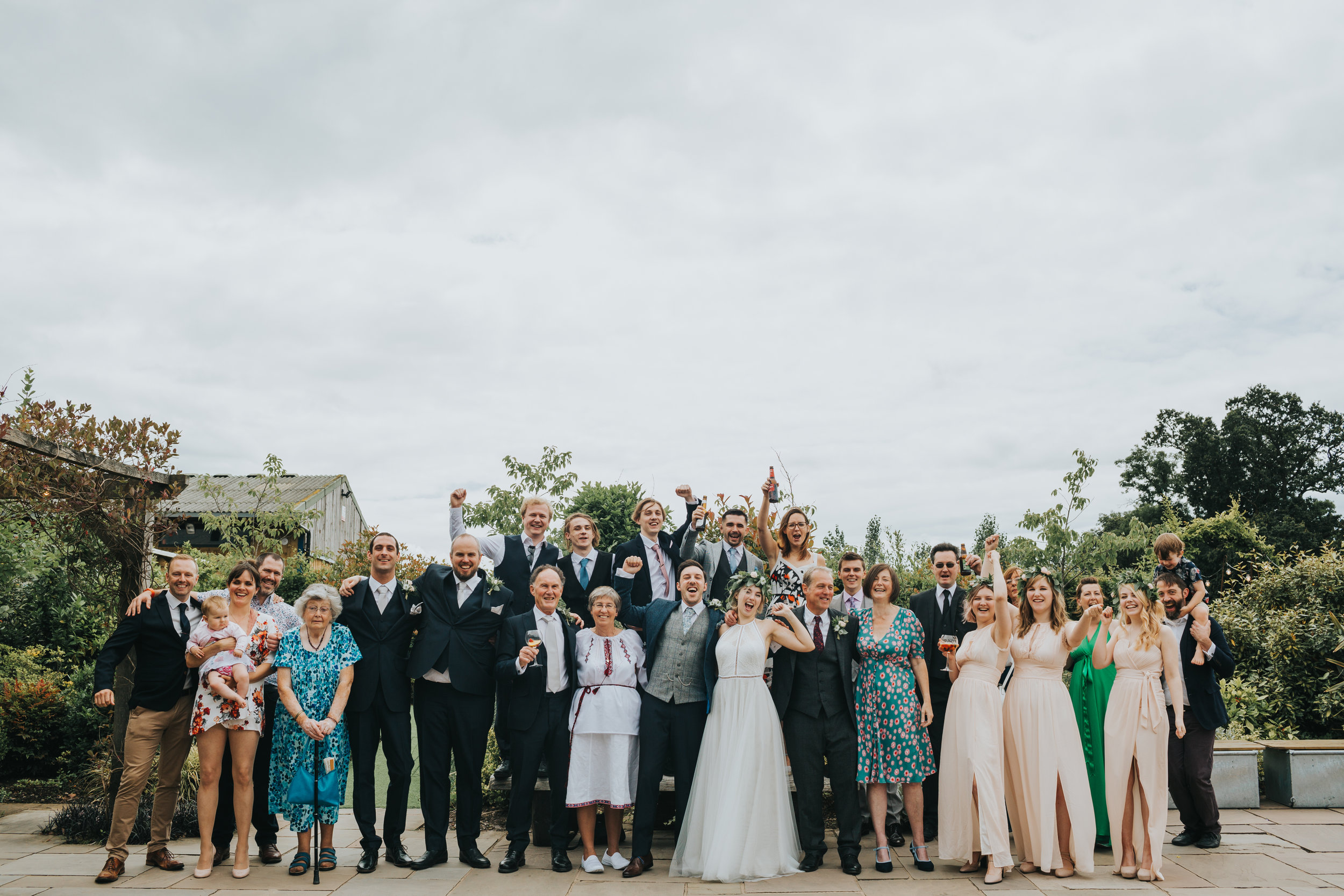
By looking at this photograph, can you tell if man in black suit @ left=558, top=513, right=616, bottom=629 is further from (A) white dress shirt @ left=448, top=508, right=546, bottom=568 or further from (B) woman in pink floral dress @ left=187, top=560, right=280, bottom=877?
(B) woman in pink floral dress @ left=187, top=560, right=280, bottom=877

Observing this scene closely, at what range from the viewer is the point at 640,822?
523 centimetres

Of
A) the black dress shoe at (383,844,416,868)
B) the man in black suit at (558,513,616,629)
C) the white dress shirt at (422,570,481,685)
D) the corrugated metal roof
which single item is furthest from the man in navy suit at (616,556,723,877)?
the corrugated metal roof

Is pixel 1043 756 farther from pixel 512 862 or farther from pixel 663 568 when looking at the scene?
pixel 512 862

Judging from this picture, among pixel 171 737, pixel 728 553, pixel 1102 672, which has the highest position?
pixel 728 553

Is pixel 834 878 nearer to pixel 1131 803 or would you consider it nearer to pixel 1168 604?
pixel 1131 803

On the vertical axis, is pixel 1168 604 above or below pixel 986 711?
above

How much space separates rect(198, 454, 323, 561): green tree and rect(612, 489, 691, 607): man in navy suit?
6.28 meters

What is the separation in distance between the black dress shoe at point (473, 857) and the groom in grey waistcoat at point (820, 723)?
2037 millimetres

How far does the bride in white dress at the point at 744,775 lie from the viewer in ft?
16.4

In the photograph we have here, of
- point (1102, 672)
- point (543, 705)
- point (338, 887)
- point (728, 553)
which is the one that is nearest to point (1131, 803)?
point (1102, 672)

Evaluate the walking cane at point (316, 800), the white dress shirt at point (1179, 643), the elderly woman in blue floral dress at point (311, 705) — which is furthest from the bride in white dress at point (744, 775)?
the white dress shirt at point (1179, 643)

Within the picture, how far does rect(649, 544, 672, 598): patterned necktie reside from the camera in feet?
20.6

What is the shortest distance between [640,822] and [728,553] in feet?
6.63

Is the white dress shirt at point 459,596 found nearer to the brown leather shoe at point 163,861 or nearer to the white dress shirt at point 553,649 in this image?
the white dress shirt at point 553,649
